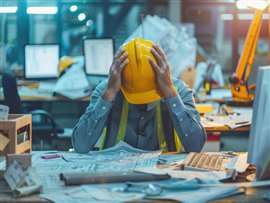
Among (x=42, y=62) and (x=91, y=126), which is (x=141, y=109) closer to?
(x=91, y=126)

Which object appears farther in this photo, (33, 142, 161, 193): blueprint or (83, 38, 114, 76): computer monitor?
(83, 38, 114, 76): computer monitor

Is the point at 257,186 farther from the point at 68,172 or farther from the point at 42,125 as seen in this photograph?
the point at 42,125

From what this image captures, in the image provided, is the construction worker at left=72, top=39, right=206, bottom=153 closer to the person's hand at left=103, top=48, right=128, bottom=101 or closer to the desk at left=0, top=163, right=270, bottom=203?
the person's hand at left=103, top=48, right=128, bottom=101

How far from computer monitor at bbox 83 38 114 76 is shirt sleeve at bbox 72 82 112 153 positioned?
2.94m

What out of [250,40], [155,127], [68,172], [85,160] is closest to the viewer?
[68,172]

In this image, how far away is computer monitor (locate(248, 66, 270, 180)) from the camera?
1.96 meters

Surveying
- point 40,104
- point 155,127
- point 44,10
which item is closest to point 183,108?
point 155,127

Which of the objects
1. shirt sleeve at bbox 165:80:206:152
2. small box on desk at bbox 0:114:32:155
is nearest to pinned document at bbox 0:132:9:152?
small box on desk at bbox 0:114:32:155

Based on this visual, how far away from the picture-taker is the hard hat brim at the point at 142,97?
246 centimetres

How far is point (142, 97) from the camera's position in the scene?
247cm

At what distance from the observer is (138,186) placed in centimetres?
181

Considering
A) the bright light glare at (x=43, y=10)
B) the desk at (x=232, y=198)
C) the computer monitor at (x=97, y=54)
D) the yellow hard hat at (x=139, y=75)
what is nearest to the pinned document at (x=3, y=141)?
the desk at (x=232, y=198)

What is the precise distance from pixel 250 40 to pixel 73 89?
62.7 inches

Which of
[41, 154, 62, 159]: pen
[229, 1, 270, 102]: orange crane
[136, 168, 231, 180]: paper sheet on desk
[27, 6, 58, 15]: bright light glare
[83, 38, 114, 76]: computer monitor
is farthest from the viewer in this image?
[27, 6, 58, 15]: bright light glare
